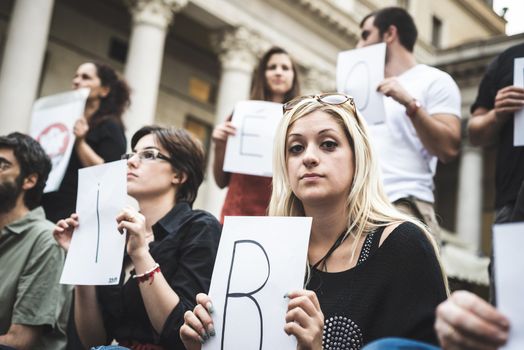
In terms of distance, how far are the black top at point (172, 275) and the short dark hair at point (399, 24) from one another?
7.25 ft

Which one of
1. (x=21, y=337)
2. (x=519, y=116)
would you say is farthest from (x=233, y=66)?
(x=21, y=337)

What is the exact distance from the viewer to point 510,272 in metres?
1.21

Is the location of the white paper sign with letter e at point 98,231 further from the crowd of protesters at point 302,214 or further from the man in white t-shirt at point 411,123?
the man in white t-shirt at point 411,123

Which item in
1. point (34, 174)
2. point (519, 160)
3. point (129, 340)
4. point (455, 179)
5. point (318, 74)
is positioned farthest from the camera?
point (455, 179)

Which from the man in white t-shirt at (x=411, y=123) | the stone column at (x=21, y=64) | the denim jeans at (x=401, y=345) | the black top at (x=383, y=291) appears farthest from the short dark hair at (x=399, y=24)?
the stone column at (x=21, y=64)

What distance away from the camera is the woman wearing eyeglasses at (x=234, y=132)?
179 inches

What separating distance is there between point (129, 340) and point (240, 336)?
1.17 meters

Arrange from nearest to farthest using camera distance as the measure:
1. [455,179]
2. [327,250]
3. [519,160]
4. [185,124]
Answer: [327,250], [519,160], [185,124], [455,179]

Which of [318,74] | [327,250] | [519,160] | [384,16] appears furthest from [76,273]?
[318,74]

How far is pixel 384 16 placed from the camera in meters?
4.53

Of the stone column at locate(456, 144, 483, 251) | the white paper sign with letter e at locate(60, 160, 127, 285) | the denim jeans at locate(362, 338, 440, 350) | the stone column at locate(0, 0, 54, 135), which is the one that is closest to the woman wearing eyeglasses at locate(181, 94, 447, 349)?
the denim jeans at locate(362, 338, 440, 350)

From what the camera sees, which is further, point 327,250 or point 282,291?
point 327,250

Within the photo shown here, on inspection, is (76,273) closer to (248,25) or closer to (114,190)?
(114,190)

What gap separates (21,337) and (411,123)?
9.14ft
